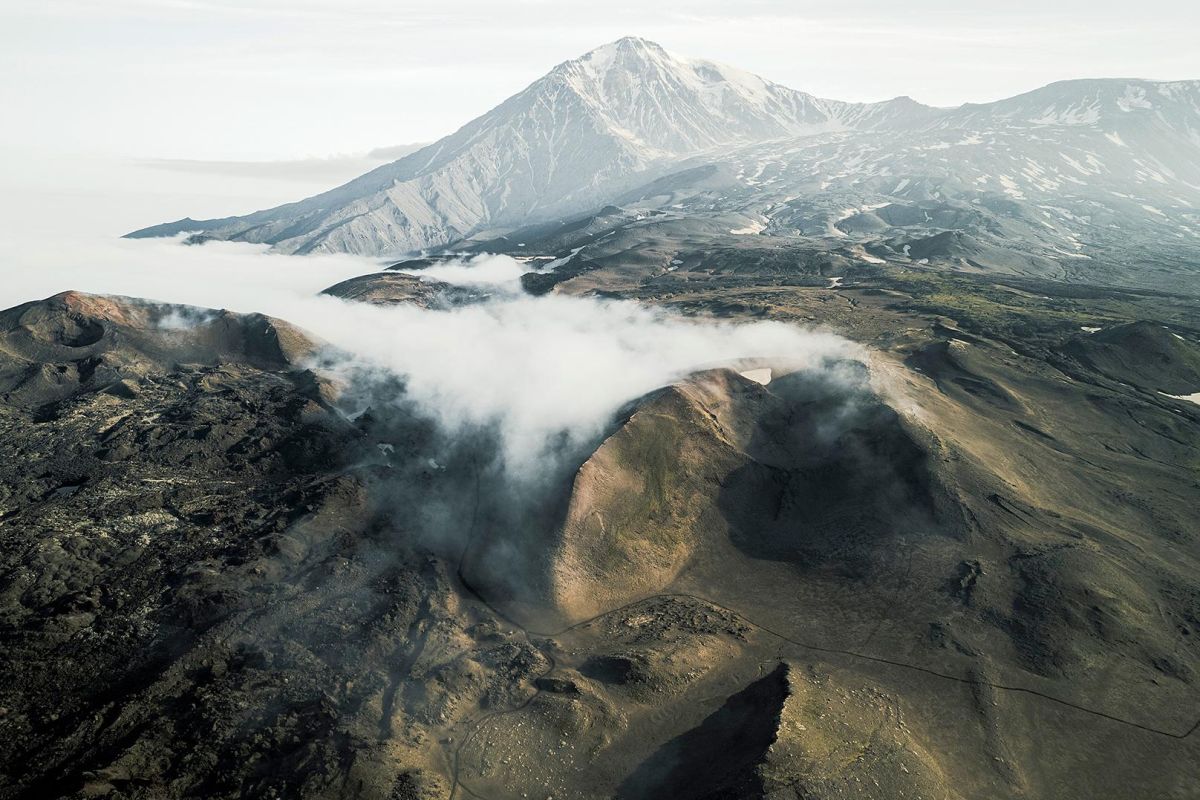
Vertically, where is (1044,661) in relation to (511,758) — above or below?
below

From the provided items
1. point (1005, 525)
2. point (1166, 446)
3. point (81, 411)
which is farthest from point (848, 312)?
point (81, 411)

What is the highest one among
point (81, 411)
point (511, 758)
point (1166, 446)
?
point (81, 411)

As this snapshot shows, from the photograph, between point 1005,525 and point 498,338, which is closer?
point 1005,525

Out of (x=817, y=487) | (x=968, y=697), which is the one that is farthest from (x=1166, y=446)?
(x=968, y=697)

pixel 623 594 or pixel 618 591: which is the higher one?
pixel 618 591

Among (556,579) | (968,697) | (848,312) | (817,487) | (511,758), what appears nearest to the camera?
(511,758)

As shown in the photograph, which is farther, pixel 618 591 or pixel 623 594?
pixel 618 591

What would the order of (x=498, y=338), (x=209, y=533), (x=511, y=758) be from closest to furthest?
(x=511, y=758)
(x=209, y=533)
(x=498, y=338)

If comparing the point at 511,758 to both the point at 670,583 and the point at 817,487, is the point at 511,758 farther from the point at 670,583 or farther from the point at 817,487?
the point at 817,487
